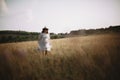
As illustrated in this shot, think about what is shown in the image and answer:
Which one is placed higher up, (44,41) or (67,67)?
(44,41)

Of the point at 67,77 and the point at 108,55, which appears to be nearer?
the point at 67,77

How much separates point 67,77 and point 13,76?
738 millimetres

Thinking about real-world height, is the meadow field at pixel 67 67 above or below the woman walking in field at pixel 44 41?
below

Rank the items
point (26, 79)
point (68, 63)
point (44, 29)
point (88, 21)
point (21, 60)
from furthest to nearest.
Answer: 1. point (88, 21)
2. point (44, 29)
3. point (21, 60)
4. point (68, 63)
5. point (26, 79)

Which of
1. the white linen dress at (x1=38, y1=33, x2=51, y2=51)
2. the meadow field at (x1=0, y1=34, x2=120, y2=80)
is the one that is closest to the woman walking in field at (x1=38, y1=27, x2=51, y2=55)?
the white linen dress at (x1=38, y1=33, x2=51, y2=51)

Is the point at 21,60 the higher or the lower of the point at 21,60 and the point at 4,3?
the lower

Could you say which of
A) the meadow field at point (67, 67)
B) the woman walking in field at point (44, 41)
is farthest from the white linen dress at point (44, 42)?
the meadow field at point (67, 67)

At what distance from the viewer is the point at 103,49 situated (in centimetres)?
327

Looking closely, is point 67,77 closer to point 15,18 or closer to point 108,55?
point 108,55

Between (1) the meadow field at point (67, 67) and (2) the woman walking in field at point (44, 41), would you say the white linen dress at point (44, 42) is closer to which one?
(2) the woman walking in field at point (44, 41)

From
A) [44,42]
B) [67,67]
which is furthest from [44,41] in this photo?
[67,67]

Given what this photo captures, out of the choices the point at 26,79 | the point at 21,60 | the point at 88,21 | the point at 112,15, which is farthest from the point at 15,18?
the point at 112,15

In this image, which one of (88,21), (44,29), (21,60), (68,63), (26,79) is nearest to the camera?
(26,79)

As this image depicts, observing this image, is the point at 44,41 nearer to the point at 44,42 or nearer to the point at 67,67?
the point at 44,42
